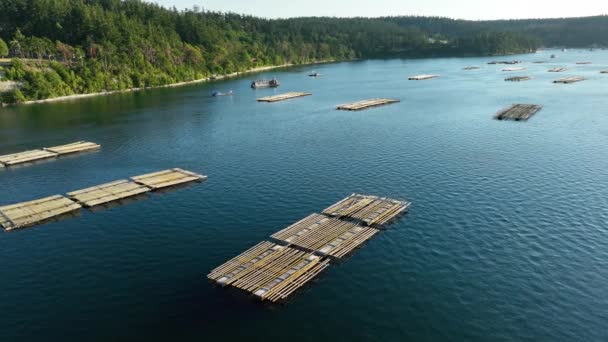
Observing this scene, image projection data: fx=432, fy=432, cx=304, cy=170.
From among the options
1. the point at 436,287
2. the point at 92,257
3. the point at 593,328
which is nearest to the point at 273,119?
the point at 92,257

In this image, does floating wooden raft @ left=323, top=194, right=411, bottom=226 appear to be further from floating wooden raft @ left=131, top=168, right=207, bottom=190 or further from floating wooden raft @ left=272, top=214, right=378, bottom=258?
floating wooden raft @ left=131, top=168, right=207, bottom=190

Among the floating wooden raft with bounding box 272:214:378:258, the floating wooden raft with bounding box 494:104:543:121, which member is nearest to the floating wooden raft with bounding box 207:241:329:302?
the floating wooden raft with bounding box 272:214:378:258

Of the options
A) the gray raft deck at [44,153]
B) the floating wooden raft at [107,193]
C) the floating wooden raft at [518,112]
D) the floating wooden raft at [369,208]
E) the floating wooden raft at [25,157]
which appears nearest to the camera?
the floating wooden raft at [369,208]

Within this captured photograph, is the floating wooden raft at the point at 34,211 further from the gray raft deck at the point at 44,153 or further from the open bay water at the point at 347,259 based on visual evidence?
the gray raft deck at the point at 44,153

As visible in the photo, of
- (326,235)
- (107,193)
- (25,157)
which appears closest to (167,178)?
(107,193)

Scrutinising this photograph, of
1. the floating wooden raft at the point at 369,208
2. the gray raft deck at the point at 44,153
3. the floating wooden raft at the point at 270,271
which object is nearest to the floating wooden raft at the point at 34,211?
the gray raft deck at the point at 44,153

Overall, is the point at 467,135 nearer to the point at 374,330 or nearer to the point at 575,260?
the point at 575,260

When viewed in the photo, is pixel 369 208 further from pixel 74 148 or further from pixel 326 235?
pixel 74 148
